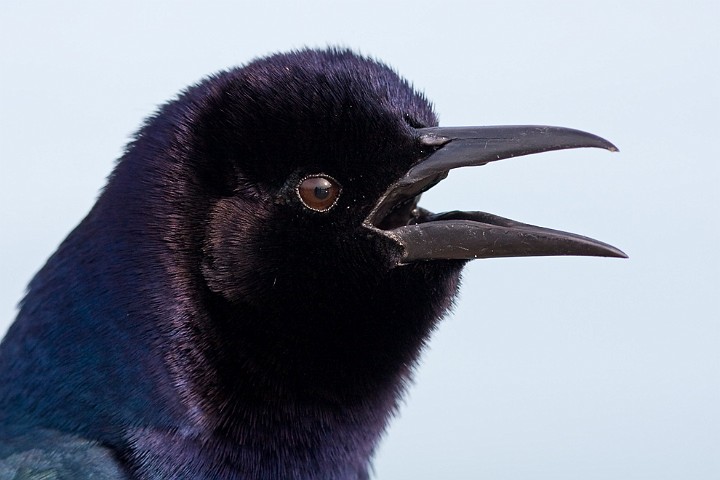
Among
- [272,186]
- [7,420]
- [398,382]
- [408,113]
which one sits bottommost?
[7,420]

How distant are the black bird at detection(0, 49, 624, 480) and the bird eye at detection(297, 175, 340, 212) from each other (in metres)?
0.01

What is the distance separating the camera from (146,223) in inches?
319

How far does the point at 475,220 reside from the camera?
839 cm

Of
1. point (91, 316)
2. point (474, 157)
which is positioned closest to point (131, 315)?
point (91, 316)

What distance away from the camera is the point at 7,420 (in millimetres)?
7820

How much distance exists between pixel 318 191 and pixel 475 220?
2.76 ft


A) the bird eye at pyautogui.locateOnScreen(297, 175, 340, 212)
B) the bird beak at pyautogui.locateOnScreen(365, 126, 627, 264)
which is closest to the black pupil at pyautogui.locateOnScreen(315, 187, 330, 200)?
the bird eye at pyautogui.locateOnScreen(297, 175, 340, 212)

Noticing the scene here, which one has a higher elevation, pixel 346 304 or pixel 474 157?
pixel 474 157

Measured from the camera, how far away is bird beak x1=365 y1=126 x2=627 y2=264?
8203mm

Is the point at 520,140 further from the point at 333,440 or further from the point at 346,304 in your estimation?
the point at 333,440

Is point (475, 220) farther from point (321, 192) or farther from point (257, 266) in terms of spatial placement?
point (257, 266)

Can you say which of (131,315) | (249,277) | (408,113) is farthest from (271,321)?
(408,113)

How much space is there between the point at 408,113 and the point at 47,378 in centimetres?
225

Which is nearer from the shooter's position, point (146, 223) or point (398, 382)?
point (146, 223)
